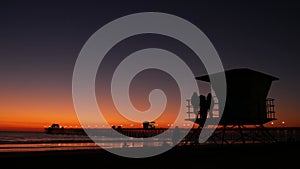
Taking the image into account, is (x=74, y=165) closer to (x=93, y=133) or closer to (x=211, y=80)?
(x=211, y=80)

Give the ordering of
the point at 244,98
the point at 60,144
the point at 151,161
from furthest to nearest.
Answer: the point at 60,144 < the point at 244,98 < the point at 151,161

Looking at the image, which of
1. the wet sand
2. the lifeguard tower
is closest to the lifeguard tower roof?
the lifeguard tower

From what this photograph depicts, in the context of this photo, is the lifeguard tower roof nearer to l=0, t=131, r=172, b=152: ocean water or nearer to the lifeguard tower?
the lifeguard tower

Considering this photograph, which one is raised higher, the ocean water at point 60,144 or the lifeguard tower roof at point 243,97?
the lifeguard tower roof at point 243,97

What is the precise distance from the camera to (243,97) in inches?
799

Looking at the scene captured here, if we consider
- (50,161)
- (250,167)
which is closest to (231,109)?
(250,167)

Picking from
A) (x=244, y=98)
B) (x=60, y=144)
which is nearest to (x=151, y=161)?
(x=244, y=98)

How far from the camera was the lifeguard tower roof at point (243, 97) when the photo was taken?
20.2 meters

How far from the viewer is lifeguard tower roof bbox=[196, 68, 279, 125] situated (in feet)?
66.4

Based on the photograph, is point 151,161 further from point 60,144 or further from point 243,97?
point 60,144

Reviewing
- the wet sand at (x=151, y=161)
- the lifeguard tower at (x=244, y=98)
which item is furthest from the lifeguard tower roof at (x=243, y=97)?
the wet sand at (x=151, y=161)

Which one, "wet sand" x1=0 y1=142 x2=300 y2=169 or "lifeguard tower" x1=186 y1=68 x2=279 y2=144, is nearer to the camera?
"wet sand" x1=0 y1=142 x2=300 y2=169

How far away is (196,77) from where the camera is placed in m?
22.5

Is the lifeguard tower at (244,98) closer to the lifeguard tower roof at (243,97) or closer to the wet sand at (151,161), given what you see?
the lifeguard tower roof at (243,97)
